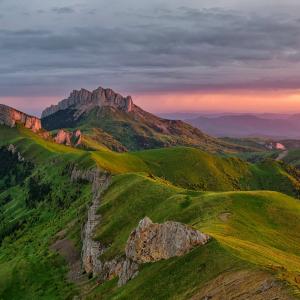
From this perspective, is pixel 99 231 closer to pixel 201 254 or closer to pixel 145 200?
pixel 145 200

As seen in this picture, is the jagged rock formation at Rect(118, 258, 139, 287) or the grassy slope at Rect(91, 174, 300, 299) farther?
the jagged rock formation at Rect(118, 258, 139, 287)

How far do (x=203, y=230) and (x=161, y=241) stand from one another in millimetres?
9378

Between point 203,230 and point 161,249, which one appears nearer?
point 161,249

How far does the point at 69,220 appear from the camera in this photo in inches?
6747

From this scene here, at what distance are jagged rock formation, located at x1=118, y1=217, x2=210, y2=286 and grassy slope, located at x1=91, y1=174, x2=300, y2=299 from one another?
186 centimetres

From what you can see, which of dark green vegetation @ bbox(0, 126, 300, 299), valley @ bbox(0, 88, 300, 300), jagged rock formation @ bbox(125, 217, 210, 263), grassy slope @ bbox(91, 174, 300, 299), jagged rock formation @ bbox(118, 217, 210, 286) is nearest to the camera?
valley @ bbox(0, 88, 300, 300)

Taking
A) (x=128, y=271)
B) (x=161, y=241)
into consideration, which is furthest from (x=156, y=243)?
(x=128, y=271)

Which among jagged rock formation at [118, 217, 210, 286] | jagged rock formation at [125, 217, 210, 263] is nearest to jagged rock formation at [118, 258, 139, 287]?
jagged rock formation at [118, 217, 210, 286]

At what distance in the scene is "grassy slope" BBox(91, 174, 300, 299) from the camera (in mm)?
64812

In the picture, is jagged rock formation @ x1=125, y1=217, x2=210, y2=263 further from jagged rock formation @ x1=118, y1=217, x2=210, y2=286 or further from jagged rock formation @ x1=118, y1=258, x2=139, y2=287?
jagged rock formation @ x1=118, y1=258, x2=139, y2=287

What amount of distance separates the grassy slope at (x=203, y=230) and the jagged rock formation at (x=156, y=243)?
186 centimetres

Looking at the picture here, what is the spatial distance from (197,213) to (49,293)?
3980 centimetres

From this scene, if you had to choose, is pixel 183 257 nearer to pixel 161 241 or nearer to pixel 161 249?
pixel 161 249

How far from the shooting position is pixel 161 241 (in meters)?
79.4
